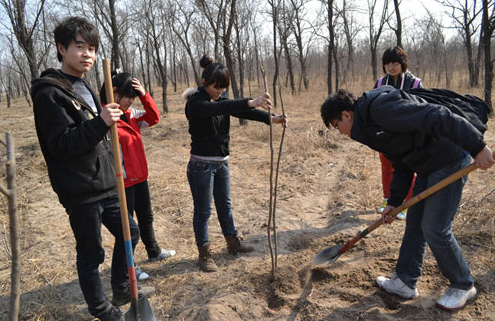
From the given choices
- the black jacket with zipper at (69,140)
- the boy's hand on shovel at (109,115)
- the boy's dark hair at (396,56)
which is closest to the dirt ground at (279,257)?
the black jacket with zipper at (69,140)

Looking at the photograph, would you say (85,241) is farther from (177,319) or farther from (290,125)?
(290,125)

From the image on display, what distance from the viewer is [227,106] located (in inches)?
89.9

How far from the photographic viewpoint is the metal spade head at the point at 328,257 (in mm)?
2705

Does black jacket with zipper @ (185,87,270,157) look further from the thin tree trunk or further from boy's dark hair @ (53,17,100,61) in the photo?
the thin tree trunk

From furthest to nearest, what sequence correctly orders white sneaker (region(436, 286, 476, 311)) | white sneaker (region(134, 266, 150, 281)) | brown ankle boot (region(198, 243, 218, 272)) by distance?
brown ankle boot (region(198, 243, 218, 272)) → white sneaker (region(134, 266, 150, 281)) → white sneaker (region(436, 286, 476, 311))

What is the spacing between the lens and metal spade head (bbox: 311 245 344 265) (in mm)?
2705

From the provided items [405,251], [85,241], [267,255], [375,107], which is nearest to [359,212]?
[267,255]

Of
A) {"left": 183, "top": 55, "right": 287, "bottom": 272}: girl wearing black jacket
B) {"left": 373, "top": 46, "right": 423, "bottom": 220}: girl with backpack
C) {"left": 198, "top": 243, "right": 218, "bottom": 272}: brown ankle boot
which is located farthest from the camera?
{"left": 373, "top": 46, "right": 423, "bottom": 220}: girl with backpack

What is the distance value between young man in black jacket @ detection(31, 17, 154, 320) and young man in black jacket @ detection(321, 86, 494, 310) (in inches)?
55.5

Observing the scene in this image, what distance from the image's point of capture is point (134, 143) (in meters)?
2.62

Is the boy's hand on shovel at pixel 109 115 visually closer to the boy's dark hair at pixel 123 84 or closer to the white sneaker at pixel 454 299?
the boy's dark hair at pixel 123 84

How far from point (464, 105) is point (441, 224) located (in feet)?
2.36

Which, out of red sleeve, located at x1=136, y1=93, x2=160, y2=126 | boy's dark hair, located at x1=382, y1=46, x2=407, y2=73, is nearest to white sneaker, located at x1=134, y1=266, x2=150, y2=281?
red sleeve, located at x1=136, y1=93, x2=160, y2=126

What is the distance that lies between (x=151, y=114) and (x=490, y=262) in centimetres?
304
